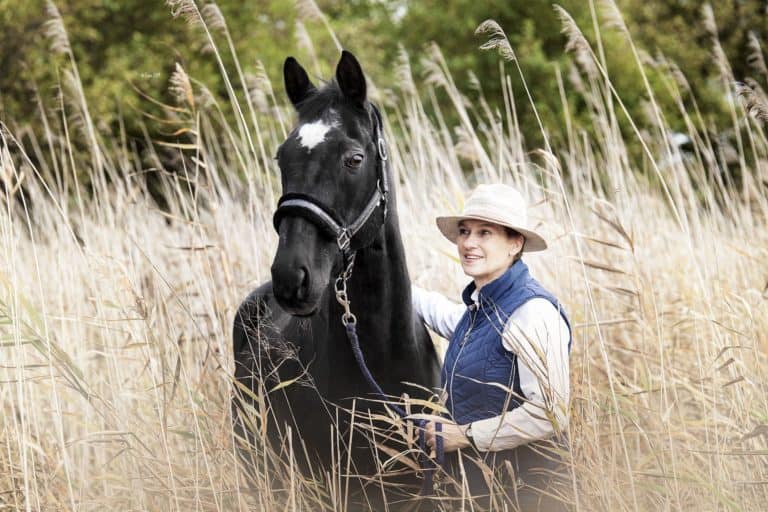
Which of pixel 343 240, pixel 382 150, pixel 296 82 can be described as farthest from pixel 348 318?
pixel 296 82

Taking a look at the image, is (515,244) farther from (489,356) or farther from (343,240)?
(343,240)

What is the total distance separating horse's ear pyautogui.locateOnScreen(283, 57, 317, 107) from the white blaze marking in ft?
1.09

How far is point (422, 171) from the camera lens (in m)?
5.34

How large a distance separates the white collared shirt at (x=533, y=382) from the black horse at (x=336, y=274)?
0.47m

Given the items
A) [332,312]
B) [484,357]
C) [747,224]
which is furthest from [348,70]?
[747,224]

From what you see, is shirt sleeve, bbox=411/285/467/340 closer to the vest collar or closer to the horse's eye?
the vest collar

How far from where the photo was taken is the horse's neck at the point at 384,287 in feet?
9.16

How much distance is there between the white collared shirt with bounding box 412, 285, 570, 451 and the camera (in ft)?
7.93

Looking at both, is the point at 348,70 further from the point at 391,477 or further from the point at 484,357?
the point at 391,477

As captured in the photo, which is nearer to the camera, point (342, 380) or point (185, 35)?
point (342, 380)

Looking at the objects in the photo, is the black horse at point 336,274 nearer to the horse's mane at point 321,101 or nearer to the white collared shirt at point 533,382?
the horse's mane at point 321,101

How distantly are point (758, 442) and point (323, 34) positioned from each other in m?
13.4

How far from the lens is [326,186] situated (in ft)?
8.17

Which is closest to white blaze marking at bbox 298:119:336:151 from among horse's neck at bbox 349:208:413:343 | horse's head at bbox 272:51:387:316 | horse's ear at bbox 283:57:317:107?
horse's head at bbox 272:51:387:316
